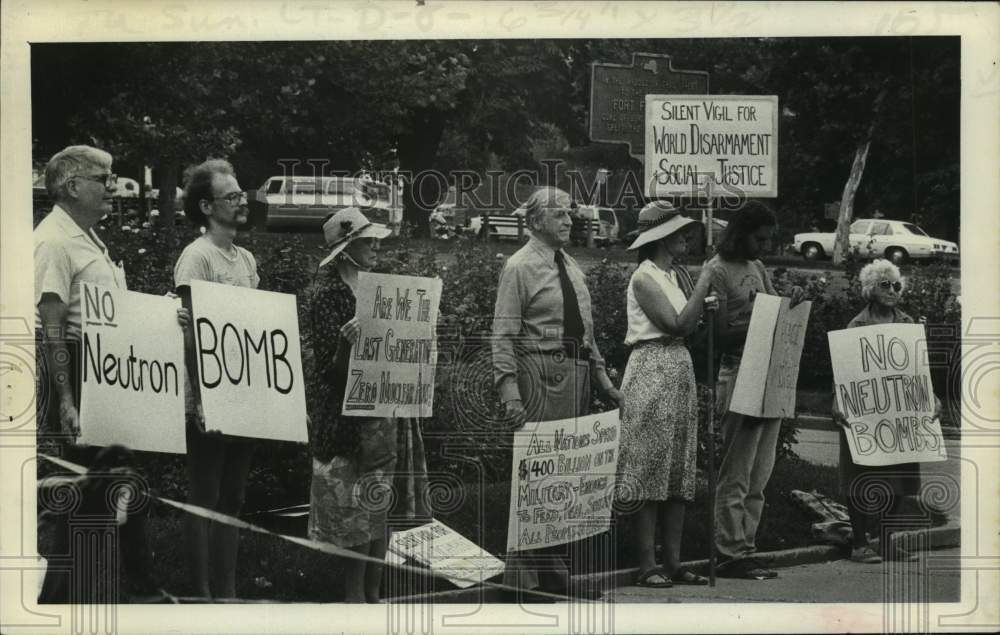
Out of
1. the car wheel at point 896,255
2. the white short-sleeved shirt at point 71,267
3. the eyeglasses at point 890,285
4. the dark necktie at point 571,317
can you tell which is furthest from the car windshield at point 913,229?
the white short-sleeved shirt at point 71,267

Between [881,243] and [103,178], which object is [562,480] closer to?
[881,243]

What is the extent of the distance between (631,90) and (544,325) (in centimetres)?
143

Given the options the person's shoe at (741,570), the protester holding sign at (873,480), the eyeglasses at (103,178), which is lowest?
the person's shoe at (741,570)

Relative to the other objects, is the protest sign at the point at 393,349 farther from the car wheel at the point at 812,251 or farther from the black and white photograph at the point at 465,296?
the car wheel at the point at 812,251

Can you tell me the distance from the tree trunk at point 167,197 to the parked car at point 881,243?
355 cm

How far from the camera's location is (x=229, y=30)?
10156 mm

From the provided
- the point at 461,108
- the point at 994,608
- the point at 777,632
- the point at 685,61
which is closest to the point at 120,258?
the point at 461,108

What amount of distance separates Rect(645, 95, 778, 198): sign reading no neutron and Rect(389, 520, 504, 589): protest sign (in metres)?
2.25

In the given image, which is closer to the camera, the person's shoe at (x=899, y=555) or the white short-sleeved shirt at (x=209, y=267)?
the white short-sleeved shirt at (x=209, y=267)

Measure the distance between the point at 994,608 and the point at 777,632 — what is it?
1.29 metres

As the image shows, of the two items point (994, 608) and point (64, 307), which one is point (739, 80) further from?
point (64, 307)

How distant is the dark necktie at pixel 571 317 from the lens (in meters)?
10.1

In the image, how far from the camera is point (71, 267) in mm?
10031

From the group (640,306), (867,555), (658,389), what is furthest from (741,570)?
(640,306)
